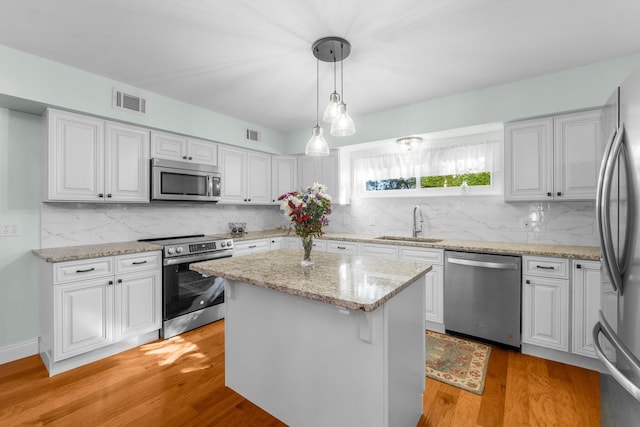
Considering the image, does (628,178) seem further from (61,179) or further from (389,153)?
(61,179)

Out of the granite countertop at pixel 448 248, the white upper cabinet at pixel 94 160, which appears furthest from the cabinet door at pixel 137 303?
the white upper cabinet at pixel 94 160

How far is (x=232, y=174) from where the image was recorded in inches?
161

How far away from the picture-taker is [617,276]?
1.20m

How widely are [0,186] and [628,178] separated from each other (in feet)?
14.0

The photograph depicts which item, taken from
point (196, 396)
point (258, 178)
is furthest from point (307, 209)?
point (258, 178)

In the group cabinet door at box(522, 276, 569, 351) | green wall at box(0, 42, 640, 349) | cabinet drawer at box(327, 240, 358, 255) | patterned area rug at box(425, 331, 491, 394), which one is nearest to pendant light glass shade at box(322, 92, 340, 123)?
green wall at box(0, 42, 640, 349)

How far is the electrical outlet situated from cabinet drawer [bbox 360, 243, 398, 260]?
134 inches

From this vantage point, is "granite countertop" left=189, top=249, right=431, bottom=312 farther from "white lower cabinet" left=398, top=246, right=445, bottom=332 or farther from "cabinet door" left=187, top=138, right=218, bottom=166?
"cabinet door" left=187, top=138, right=218, bottom=166

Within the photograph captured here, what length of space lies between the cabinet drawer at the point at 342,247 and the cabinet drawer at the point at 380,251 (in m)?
0.11

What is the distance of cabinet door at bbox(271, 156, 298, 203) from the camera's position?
4.68 metres

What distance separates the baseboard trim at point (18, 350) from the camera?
2.57m

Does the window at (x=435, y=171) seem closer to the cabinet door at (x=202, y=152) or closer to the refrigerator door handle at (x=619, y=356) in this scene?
the cabinet door at (x=202, y=152)

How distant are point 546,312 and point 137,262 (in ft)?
12.4

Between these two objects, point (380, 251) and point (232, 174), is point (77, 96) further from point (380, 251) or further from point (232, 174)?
point (380, 251)
